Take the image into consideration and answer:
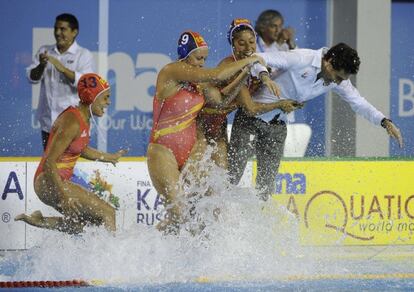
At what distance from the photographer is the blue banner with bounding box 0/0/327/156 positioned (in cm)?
1008

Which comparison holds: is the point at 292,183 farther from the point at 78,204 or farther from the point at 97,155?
the point at 78,204

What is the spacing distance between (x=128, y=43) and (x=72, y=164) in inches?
148

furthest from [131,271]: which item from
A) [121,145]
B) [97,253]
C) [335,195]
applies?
[121,145]

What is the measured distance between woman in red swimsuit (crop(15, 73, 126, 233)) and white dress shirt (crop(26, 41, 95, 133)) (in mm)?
2050

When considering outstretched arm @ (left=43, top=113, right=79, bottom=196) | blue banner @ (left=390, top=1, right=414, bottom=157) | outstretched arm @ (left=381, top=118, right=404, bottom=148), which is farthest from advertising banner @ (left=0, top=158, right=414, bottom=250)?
blue banner @ (left=390, top=1, right=414, bottom=157)

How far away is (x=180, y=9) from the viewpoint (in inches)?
408

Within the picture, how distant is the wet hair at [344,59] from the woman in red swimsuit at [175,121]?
760 millimetres

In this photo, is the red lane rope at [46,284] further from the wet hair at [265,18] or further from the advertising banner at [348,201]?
the wet hair at [265,18]

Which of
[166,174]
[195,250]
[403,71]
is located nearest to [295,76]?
[166,174]

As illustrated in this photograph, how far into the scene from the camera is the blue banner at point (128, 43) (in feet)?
33.1

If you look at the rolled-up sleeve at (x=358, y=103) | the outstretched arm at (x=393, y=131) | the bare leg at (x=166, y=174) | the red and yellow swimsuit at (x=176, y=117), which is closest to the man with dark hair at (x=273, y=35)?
the rolled-up sleeve at (x=358, y=103)

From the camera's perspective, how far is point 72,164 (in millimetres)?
6691

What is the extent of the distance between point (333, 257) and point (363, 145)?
2.85 meters

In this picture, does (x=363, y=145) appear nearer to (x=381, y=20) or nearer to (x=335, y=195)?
(x=381, y=20)
